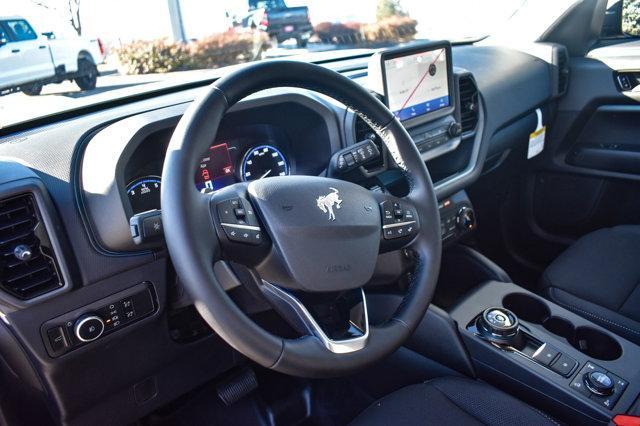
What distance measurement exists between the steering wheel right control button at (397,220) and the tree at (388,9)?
7.41ft

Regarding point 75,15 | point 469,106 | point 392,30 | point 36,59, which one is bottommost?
point 469,106

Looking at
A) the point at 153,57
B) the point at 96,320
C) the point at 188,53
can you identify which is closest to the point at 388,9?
the point at 188,53

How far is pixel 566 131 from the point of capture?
2.64 meters

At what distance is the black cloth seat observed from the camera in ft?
6.11

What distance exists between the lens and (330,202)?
3.71 ft

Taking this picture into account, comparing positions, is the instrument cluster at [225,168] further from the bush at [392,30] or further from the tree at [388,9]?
Result: the tree at [388,9]

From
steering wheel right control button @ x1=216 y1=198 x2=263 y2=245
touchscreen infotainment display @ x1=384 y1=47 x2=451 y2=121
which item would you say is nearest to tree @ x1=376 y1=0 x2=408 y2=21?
touchscreen infotainment display @ x1=384 y1=47 x2=451 y2=121

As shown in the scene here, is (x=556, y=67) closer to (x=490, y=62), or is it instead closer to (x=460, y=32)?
(x=490, y=62)

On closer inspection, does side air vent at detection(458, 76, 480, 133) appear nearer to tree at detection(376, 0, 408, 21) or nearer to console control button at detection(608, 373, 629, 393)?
console control button at detection(608, 373, 629, 393)

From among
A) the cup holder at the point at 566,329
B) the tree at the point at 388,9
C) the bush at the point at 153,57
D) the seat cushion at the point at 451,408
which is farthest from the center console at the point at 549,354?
the tree at the point at 388,9

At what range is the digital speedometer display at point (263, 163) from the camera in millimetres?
1562

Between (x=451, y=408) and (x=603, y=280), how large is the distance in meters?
1.03

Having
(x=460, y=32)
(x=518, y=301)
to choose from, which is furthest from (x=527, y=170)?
(x=518, y=301)

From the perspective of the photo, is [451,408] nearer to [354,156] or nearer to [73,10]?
[354,156]
